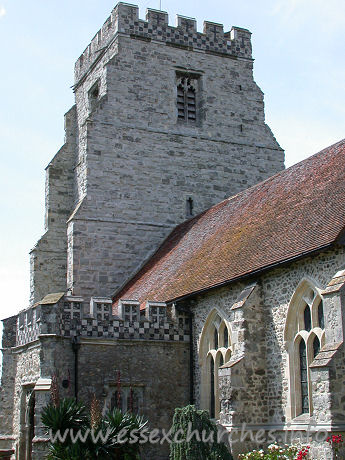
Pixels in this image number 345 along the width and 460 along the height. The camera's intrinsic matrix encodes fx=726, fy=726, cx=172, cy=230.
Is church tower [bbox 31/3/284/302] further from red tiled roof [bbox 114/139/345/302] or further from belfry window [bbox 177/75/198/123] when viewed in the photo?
red tiled roof [bbox 114/139/345/302]

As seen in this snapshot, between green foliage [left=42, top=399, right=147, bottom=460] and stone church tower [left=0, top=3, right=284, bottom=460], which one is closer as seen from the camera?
green foliage [left=42, top=399, right=147, bottom=460]

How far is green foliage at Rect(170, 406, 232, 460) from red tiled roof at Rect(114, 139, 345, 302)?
12.0 feet

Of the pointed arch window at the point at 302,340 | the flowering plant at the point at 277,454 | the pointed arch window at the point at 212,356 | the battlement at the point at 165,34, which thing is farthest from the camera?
the battlement at the point at 165,34

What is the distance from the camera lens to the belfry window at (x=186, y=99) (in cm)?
2833

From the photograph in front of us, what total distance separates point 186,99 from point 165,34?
2697mm

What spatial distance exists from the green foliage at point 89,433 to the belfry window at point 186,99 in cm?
1527

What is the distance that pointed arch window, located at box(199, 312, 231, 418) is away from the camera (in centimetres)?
1816

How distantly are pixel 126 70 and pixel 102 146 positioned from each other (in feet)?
10.7

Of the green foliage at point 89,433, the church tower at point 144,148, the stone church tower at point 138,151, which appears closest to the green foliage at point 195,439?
the green foliage at point 89,433

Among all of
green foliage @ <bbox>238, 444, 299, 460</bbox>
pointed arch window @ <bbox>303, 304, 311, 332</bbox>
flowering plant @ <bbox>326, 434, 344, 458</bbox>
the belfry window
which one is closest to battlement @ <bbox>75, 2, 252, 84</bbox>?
the belfry window

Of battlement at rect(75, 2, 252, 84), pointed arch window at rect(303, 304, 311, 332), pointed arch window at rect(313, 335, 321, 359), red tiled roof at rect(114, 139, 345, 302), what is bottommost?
pointed arch window at rect(313, 335, 321, 359)

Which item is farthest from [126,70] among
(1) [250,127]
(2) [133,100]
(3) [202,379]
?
(3) [202,379]

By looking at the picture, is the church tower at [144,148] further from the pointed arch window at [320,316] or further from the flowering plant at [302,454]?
the flowering plant at [302,454]

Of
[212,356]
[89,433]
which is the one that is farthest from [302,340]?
[89,433]
